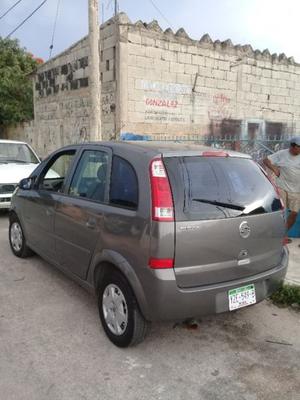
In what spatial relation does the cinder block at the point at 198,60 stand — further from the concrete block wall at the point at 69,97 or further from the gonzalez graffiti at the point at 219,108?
the concrete block wall at the point at 69,97

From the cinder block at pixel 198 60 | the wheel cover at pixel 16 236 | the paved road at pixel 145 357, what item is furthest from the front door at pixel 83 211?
the cinder block at pixel 198 60

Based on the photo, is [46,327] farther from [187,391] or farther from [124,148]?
[124,148]

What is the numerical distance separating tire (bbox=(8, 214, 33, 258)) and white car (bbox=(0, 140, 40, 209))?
2.07m

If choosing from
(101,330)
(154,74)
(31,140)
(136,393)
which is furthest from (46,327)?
(31,140)

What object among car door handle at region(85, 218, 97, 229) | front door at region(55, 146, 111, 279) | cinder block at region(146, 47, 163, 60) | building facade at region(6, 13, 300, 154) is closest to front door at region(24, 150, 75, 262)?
front door at region(55, 146, 111, 279)

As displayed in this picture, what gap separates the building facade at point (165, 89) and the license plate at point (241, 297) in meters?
6.91

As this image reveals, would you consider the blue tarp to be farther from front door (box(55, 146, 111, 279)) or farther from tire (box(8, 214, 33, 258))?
front door (box(55, 146, 111, 279))

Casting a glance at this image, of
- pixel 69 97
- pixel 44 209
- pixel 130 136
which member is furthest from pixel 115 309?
pixel 69 97

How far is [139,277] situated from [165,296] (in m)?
0.24

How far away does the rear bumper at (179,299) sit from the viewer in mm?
2641

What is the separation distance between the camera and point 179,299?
2.68 metres

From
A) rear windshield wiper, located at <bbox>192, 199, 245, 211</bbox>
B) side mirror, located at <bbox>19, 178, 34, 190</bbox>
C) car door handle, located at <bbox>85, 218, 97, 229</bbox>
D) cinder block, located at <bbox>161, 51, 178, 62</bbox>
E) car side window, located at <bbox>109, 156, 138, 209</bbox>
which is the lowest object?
car door handle, located at <bbox>85, 218, 97, 229</bbox>

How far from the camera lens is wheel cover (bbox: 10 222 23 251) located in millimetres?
5184

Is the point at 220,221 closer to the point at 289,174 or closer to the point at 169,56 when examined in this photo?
the point at 289,174
